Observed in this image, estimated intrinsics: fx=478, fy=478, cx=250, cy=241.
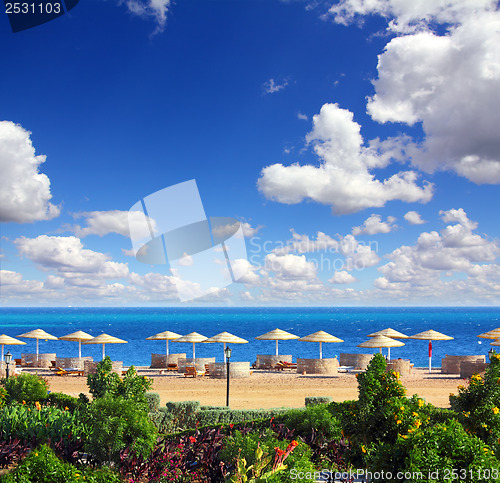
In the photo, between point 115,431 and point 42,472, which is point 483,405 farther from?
point 42,472

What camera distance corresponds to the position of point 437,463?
5109 mm

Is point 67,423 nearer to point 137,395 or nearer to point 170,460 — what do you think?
point 137,395

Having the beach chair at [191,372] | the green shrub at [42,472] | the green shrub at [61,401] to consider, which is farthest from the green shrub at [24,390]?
the beach chair at [191,372]

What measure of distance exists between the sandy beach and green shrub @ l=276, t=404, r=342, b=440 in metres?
5.96

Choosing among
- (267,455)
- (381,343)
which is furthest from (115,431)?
(381,343)

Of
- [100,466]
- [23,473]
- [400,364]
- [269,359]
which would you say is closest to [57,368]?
[269,359]

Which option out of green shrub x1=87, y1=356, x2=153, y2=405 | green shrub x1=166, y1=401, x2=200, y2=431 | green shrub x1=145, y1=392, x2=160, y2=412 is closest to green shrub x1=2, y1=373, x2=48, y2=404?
green shrub x1=145, y1=392, x2=160, y2=412

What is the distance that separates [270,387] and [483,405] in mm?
13365

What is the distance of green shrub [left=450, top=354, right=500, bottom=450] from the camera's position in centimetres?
818

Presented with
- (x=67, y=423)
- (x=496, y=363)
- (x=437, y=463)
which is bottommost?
(x=67, y=423)

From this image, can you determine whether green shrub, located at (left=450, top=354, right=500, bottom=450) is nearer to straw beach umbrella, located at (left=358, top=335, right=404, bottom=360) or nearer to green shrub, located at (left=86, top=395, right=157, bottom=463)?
green shrub, located at (left=86, top=395, right=157, bottom=463)

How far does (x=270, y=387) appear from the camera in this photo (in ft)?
68.3

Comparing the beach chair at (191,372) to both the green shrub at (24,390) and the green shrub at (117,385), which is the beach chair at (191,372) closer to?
the green shrub at (24,390)

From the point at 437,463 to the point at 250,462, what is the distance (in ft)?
8.72
